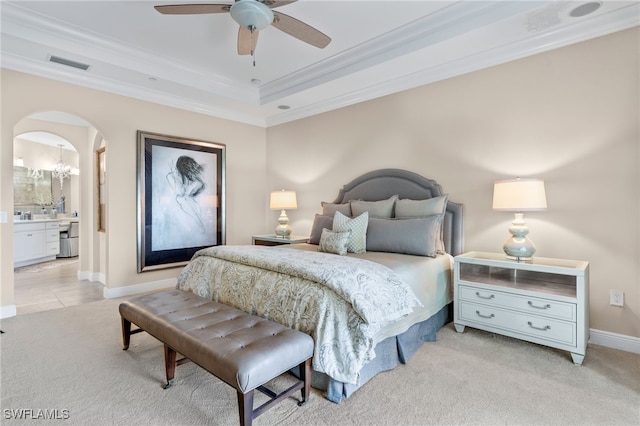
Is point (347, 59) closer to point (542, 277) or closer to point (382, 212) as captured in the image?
point (382, 212)

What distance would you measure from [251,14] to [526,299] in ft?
9.83

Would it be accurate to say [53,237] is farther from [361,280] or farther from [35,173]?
[361,280]

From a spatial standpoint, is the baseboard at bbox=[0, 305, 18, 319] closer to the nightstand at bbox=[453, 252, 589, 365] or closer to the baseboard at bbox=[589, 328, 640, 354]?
the nightstand at bbox=[453, 252, 589, 365]

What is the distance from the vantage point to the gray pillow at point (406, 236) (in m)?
3.05

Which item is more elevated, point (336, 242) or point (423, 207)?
point (423, 207)

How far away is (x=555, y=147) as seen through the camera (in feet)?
9.49

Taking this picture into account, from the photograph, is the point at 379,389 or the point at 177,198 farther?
the point at 177,198

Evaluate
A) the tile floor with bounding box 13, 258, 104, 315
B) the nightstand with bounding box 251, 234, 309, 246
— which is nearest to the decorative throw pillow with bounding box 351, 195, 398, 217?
the nightstand with bounding box 251, 234, 309, 246

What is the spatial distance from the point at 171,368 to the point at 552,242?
328 cm

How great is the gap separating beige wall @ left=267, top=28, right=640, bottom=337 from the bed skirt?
118 centimetres

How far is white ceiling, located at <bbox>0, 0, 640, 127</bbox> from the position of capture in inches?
106

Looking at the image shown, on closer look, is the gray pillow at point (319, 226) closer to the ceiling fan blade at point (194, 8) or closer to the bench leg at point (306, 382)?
the bench leg at point (306, 382)

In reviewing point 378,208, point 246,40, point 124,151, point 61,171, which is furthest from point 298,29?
point 61,171

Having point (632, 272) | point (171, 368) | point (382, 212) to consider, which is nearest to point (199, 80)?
point (382, 212)
